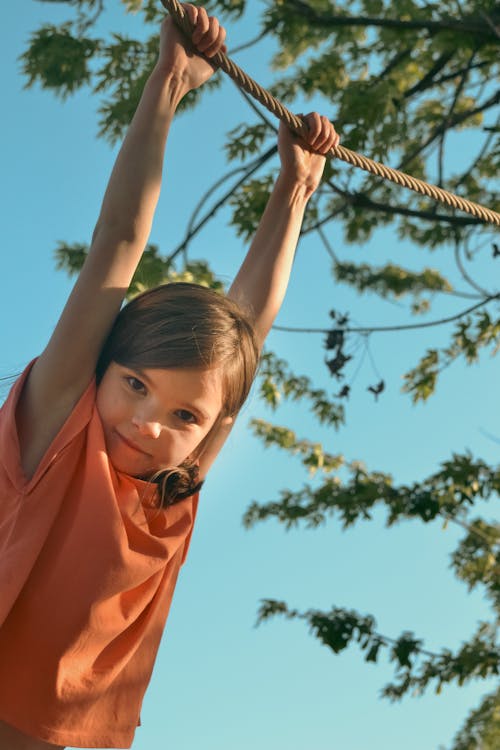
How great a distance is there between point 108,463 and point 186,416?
155 millimetres

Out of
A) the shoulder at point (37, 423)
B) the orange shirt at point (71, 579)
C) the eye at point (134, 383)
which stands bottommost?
the orange shirt at point (71, 579)

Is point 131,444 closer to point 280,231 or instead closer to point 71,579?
point 71,579

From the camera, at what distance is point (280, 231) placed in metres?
1.94

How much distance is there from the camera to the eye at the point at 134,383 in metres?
1.59

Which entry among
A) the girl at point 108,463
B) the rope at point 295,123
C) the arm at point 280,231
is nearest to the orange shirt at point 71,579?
the girl at point 108,463

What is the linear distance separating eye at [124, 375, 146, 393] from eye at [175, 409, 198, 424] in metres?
0.07

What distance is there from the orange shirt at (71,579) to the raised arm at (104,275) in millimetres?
35

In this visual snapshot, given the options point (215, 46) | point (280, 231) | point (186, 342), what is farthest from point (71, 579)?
point (215, 46)

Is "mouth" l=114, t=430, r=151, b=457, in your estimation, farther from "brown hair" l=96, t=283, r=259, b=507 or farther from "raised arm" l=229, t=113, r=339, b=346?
"raised arm" l=229, t=113, r=339, b=346

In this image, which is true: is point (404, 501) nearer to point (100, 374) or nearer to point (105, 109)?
point (105, 109)

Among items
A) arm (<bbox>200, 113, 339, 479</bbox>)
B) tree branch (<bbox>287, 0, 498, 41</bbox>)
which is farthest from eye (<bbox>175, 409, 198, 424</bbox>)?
tree branch (<bbox>287, 0, 498, 41</bbox>)

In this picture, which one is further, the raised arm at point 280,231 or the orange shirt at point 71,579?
the raised arm at point 280,231

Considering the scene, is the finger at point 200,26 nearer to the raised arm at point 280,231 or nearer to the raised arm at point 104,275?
the raised arm at point 104,275

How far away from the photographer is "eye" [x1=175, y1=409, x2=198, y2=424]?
1591mm
